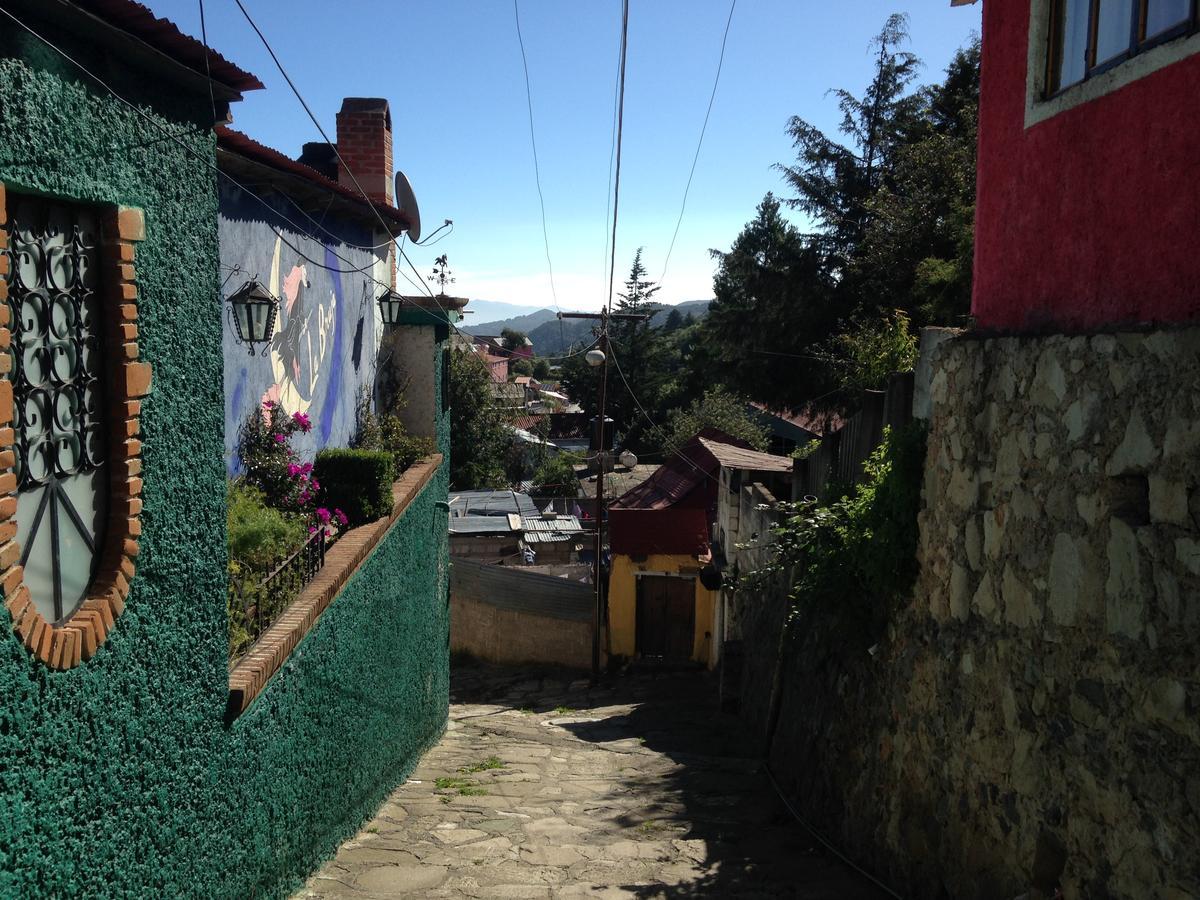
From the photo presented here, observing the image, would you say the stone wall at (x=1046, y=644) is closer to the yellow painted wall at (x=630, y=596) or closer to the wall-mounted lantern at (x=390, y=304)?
the wall-mounted lantern at (x=390, y=304)

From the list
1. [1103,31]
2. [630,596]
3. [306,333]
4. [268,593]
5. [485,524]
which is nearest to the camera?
[1103,31]

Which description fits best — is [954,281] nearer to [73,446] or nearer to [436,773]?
[436,773]

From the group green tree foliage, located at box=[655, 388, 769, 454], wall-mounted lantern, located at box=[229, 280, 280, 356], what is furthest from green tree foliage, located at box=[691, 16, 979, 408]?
wall-mounted lantern, located at box=[229, 280, 280, 356]

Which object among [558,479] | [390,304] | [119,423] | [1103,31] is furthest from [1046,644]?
[558,479]

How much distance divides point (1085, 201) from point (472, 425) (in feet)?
85.8

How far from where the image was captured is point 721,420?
110ft

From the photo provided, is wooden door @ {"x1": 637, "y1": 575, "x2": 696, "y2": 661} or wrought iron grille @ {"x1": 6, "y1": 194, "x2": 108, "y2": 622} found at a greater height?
wrought iron grille @ {"x1": 6, "y1": 194, "x2": 108, "y2": 622}

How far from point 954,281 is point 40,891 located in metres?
13.6

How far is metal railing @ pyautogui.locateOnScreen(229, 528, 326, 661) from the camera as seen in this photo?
5.23 meters

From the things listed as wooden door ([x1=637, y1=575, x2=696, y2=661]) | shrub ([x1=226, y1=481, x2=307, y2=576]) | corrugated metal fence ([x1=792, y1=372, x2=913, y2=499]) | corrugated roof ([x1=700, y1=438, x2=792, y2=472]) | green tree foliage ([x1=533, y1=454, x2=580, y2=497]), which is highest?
corrugated metal fence ([x1=792, y1=372, x2=913, y2=499])

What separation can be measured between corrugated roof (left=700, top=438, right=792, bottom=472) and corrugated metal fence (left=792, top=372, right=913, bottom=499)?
3.81m

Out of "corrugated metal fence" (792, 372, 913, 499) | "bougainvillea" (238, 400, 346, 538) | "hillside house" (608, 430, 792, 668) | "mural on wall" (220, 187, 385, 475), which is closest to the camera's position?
"corrugated metal fence" (792, 372, 913, 499)

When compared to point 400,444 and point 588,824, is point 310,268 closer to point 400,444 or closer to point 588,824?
point 400,444

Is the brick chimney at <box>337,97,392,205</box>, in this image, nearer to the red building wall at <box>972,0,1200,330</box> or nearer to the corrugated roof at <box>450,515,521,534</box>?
the red building wall at <box>972,0,1200,330</box>
